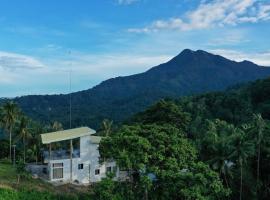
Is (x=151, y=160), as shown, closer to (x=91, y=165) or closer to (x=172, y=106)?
(x=91, y=165)

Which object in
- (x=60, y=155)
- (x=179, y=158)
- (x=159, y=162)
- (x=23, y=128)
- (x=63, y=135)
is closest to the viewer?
(x=159, y=162)

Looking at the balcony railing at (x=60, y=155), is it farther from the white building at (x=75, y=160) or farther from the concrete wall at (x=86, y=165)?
the concrete wall at (x=86, y=165)

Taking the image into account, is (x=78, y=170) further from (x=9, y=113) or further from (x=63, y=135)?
(x=9, y=113)

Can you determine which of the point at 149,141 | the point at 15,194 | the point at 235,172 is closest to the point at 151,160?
the point at 149,141

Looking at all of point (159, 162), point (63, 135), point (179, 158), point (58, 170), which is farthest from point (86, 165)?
point (179, 158)

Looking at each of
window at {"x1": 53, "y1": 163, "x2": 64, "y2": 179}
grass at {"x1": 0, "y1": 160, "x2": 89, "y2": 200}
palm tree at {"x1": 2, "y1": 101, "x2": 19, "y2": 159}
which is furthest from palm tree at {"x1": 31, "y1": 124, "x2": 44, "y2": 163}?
grass at {"x1": 0, "y1": 160, "x2": 89, "y2": 200}

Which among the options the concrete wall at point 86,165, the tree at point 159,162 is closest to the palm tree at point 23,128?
the concrete wall at point 86,165

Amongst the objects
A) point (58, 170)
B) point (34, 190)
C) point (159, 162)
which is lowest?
point (34, 190)

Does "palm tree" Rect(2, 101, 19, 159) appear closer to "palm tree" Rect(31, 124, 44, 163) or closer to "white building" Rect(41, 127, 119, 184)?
"palm tree" Rect(31, 124, 44, 163)
